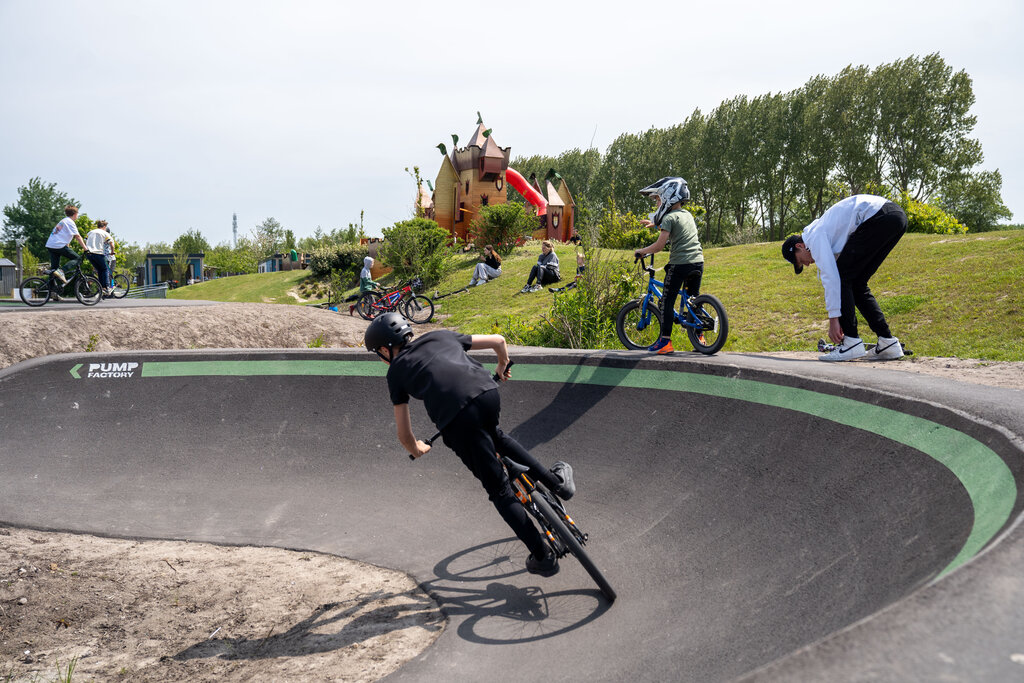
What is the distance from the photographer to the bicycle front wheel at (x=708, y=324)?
7.21 m

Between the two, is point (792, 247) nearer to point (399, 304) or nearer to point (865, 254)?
point (865, 254)

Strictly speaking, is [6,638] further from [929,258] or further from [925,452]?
[929,258]

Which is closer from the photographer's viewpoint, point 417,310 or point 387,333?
point 387,333

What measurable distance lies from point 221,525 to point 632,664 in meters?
4.47

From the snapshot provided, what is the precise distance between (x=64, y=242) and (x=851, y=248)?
15.5 metres

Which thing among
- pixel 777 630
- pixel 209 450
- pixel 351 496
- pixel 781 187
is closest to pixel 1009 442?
pixel 777 630

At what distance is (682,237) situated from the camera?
23.7 feet

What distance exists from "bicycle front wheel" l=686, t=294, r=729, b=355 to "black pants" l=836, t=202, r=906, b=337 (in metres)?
1.21

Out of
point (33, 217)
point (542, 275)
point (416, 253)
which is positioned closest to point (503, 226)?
point (416, 253)

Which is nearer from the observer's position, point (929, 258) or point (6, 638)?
point (6, 638)

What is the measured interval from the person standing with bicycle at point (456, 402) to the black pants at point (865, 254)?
14.3 feet

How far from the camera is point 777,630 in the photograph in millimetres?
2932

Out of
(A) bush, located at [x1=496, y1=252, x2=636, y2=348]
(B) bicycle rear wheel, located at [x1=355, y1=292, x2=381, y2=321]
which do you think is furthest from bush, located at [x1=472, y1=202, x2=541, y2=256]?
(A) bush, located at [x1=496, y1=252, x2=636, y2=348]

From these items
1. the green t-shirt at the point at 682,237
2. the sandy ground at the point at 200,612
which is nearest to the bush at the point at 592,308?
the green t-shirt at the point at 682,237
